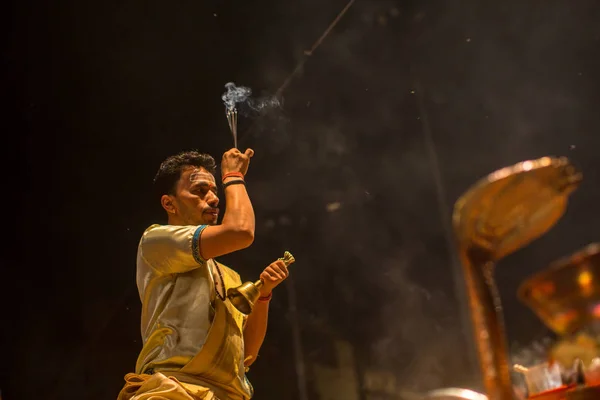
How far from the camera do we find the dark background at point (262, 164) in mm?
3197

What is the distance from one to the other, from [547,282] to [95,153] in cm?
323

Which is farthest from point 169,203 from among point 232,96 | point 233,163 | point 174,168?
point 232,96

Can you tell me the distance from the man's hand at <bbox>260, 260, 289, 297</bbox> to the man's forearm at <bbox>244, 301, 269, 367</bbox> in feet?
0.22

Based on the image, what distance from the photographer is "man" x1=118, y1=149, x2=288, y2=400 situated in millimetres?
1637

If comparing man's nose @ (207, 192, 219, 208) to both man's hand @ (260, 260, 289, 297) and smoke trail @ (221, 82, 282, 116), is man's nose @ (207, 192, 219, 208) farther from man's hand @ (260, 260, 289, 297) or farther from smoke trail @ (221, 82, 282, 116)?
smoke trail @ (221, 82, 282, 116)

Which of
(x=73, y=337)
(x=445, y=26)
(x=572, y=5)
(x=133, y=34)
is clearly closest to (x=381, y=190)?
(x=445, y=26)

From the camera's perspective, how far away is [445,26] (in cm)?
320

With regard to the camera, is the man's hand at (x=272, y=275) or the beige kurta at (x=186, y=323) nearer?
the beige kurta at (x=186, y=323)

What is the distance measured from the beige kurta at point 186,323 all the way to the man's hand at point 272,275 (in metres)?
0.15

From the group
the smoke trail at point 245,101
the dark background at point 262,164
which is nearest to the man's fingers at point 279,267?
the dark background at point 262,164

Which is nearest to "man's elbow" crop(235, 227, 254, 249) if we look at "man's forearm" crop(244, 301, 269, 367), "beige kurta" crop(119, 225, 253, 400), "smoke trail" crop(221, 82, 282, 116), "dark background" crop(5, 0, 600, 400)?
"beige kurta" crop(119, 225, 253, 400)

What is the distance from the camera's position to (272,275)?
1.97 metres

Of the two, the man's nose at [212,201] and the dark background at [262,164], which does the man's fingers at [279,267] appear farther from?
the dark background at [262,164]

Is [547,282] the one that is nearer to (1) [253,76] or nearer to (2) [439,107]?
(2) [439,107]
